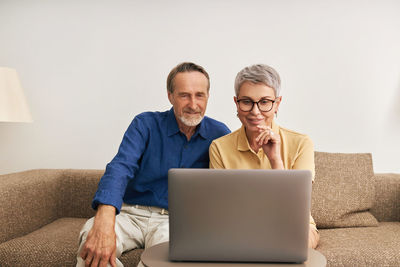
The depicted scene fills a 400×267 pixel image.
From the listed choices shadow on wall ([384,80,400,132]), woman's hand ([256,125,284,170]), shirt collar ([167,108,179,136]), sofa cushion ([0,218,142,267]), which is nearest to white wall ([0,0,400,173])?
shadow on wall ([384,80,400,132])

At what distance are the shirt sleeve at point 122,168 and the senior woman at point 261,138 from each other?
0.34 m

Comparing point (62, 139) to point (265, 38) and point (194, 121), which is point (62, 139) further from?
point (265, 38)

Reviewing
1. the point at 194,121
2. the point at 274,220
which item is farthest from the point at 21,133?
the point at 274,220

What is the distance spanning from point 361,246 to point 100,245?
1.11m

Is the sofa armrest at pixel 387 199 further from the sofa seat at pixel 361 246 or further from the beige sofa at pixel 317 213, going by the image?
the sofa seat at pixel 361 246

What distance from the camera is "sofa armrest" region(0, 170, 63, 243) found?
1.80 m

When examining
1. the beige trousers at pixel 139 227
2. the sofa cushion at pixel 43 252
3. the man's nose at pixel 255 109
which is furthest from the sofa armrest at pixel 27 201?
the man's nose at pixel 255 109

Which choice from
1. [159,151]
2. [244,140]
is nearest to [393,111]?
[244,140]

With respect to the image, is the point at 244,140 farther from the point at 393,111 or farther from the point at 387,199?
the point at 393,111

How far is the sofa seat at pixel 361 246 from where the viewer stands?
1.56 m

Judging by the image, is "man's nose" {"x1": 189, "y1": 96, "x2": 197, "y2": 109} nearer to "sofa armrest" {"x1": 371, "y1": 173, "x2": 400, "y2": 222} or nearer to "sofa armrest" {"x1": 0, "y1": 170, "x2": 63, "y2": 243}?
"sofa armrest" {"x1": 0, "y1": 170, "x2": 63, "y2": 243}

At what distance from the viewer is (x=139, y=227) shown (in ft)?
5.49

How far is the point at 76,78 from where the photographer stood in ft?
8.28

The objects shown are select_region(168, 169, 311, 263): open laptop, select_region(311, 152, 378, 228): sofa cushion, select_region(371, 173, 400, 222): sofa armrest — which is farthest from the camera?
select_region(371, 173, 400, 222): sofa armrest
